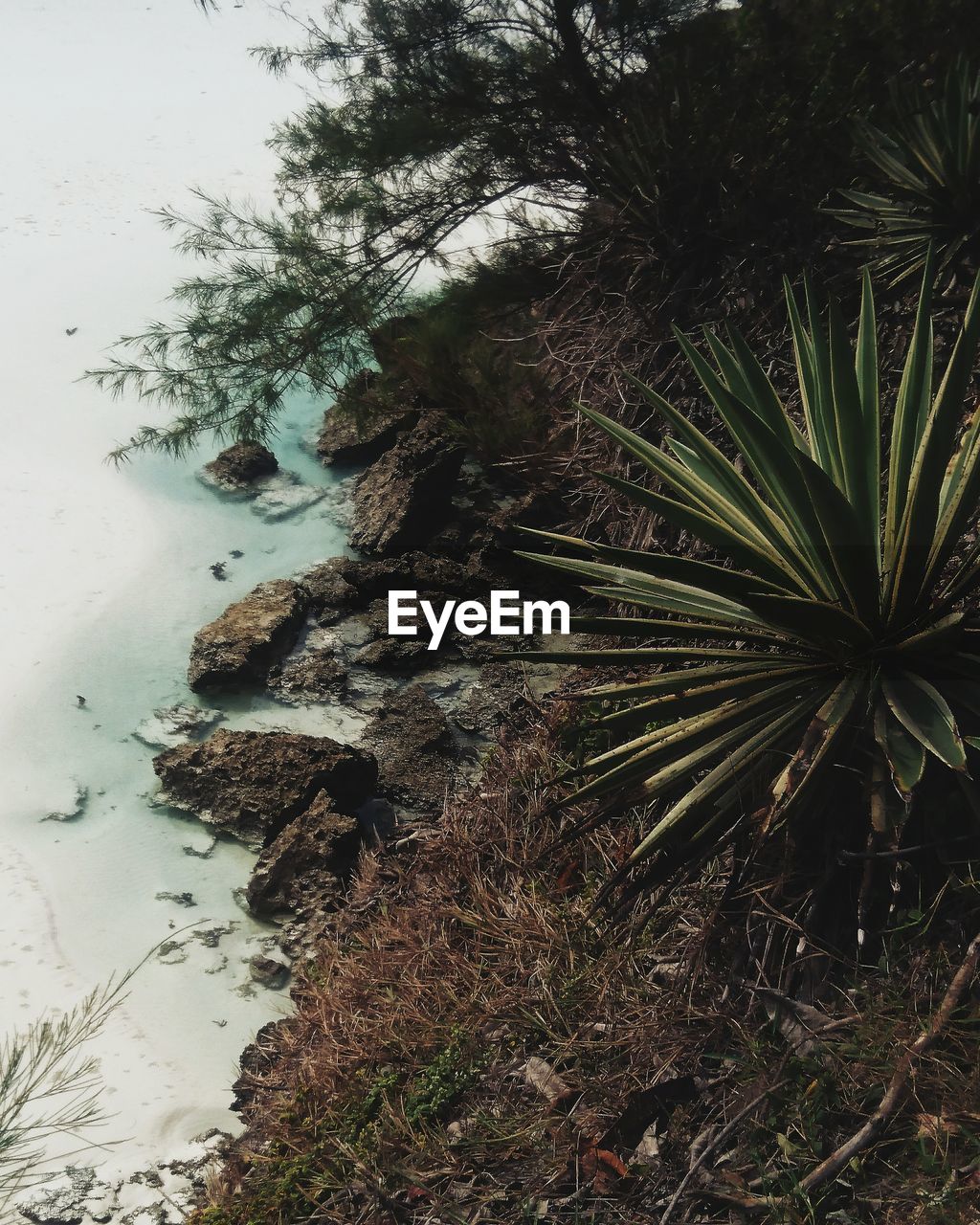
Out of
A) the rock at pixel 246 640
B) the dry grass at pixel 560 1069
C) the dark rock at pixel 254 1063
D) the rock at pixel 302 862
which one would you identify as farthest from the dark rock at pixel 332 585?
the dark rock at pixel 254 1063

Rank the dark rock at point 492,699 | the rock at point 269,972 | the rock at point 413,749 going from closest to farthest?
the rock at point 269,972, the rock at point 413,749, the dark rock at point 492,699

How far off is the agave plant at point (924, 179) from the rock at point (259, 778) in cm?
305

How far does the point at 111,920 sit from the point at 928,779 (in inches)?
130

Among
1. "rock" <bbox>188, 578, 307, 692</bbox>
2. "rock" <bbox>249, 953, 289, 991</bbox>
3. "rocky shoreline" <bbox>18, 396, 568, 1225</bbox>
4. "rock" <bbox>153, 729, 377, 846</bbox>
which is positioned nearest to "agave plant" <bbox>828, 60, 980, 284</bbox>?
"rocky shoreline" <bbox>18, 396, 568, 1225</bbox>

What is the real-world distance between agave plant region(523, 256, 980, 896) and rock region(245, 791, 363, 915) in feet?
6.37

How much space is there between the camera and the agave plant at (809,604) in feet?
7.69

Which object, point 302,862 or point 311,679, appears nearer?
point 302,862

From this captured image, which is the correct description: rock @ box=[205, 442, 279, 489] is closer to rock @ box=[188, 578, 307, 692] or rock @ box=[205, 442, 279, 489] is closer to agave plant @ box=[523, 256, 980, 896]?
rock @ box=[188, 578, 307, 692]

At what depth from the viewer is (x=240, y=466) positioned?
7.04 metres

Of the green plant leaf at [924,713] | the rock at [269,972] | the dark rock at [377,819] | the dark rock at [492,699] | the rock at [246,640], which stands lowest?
the rock at [269,972]

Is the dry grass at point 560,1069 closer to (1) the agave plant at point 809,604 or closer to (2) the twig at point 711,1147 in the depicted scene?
(2) the twig at point 711,1147

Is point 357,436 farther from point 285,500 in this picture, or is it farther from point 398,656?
point 398,656

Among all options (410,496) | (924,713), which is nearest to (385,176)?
(410,496)

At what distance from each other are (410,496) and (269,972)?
→ 9.63 feet
